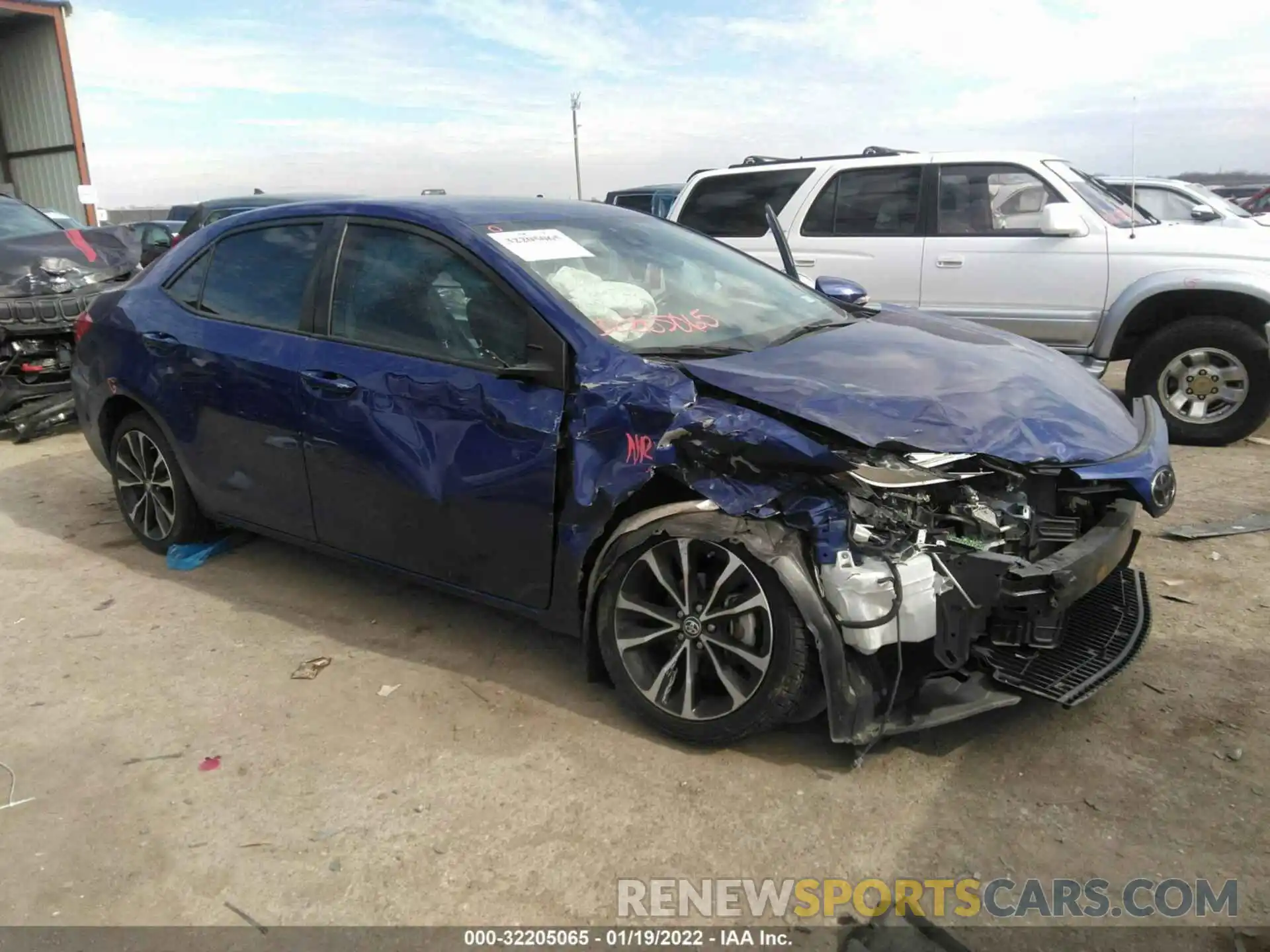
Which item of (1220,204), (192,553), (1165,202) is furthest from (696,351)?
(1220,204)

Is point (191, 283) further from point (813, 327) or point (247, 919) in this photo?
point (247, 919)

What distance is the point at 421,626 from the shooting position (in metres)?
3.94

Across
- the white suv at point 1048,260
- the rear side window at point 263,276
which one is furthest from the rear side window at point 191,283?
the white suv at point 1048,260

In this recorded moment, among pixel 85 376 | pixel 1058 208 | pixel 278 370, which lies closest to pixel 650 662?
pixel 278 370

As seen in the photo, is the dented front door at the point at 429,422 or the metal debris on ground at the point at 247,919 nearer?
the metal debris on ground at the point at 247,919

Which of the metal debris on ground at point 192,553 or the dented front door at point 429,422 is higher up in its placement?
the dented front door at point 429,422

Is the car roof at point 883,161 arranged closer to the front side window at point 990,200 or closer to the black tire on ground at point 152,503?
the front side window at point 990,200

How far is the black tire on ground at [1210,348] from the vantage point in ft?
19.7

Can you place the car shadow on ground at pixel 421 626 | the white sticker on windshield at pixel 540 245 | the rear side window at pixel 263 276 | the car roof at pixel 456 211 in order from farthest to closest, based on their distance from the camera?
the rear side window at pixel 263 276, the car roof at pixel 456 211, the white sticker on windshield at pixel 540 245, the car shadow on ground at pixel 421 626

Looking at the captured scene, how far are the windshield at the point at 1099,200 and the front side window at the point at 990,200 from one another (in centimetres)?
21

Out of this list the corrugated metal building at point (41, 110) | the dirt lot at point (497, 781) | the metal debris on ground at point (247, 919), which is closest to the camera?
the metal debris on ground at point (247, 919)

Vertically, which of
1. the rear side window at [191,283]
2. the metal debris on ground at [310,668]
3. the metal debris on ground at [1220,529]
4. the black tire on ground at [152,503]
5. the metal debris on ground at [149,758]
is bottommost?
the metal debris on ground at [149,758]

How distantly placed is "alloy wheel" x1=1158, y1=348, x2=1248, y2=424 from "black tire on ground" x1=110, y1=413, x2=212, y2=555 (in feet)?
19.4

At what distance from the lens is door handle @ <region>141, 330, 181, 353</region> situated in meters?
4.30
